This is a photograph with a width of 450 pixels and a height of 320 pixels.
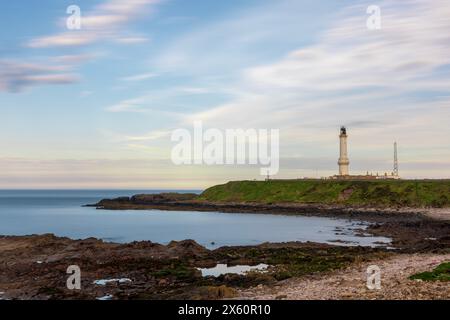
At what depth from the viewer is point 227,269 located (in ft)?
113

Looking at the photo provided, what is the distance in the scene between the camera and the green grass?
898 inches

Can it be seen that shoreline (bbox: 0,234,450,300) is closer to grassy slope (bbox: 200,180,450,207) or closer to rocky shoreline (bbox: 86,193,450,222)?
rocky shoreline (bbox: 86,193,450,222)

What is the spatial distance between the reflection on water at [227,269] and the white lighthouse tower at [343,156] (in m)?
92.8

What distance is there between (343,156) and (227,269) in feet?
321

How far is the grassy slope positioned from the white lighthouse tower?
33.9 feet

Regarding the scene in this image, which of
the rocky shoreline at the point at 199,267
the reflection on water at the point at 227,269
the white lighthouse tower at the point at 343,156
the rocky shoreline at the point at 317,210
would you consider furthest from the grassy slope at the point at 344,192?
the reflection on water at the point at 227,269

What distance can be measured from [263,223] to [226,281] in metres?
51.4

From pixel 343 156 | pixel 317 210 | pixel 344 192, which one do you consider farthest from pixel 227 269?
pixel 343 156

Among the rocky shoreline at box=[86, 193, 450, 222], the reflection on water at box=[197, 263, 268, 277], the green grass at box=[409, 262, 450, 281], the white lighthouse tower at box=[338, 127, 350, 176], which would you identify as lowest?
the rocky shoreline at box=[86, 193, 450, 222]

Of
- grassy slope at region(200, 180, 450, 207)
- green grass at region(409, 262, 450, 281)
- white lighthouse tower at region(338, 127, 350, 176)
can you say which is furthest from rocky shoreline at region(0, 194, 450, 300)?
white lighthouse tower at region(338, 127, 350, 176)

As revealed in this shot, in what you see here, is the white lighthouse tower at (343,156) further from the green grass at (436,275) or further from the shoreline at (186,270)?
the green grass at (436,275)

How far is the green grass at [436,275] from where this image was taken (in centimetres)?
2280

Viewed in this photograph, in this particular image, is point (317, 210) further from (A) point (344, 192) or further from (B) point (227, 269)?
(B) point (227, 269)
